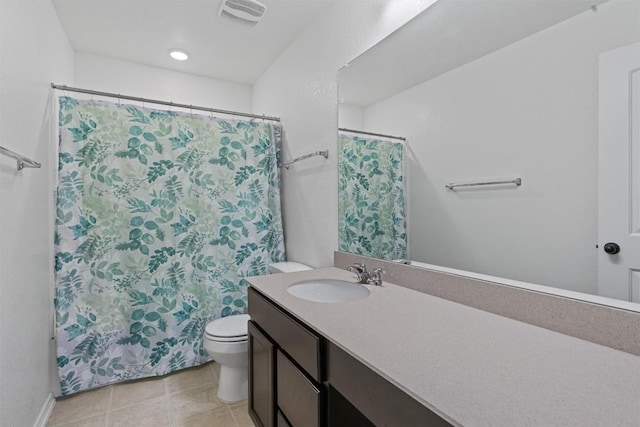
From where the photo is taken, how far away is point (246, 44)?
2.45m

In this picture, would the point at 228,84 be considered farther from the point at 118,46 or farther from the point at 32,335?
the point at 32,335

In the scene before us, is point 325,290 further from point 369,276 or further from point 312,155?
point 312,155

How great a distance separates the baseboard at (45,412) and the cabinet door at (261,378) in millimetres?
1151

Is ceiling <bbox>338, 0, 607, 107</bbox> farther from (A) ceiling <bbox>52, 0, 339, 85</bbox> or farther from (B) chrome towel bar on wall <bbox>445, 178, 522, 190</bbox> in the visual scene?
(A) ceiling <bbox>52, 0, 339, 85</bbox>

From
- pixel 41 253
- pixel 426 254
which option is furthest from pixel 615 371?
pixel 41 253

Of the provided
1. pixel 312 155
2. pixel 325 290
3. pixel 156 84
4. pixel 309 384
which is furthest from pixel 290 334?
pixel 156 84

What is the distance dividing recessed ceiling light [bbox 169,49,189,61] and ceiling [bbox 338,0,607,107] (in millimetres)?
1531

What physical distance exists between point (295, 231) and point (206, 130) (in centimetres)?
104

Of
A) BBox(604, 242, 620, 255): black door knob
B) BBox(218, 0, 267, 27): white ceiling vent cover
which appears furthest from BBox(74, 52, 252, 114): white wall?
BBox(604, 242, 620, 255): black door knob

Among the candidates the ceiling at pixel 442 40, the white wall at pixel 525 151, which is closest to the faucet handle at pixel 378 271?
the white wall at pixel 525 151

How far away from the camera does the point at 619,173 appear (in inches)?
31.6

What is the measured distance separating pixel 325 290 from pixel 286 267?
0.74m

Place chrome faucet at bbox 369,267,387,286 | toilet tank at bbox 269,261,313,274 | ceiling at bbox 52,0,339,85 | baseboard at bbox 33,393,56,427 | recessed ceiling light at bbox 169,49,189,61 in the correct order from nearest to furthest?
chrome faucet at bbox 369,267,387,286 < baseboard at bbox 33,393,56,427 < ceiling at bbox 52,0,339,85 < toilet tank at bbox 269,261,313,274 < recessed ceiling light at bbox 169,49,189,61

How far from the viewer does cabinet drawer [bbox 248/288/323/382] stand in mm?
988
